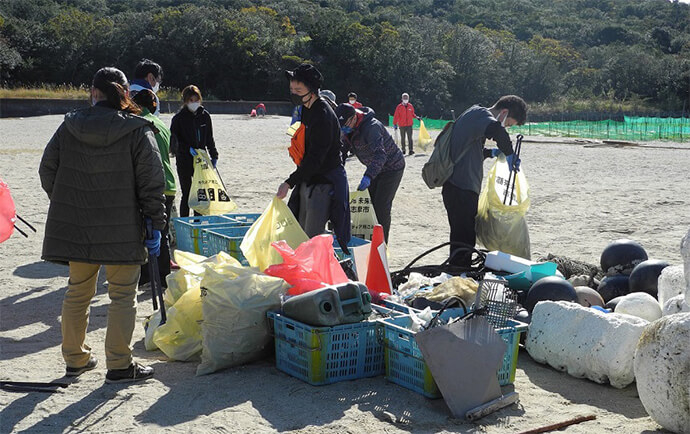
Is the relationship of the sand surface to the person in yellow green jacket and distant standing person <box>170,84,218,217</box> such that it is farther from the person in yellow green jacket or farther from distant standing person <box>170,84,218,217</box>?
distant standing person <box>170,84,218,217</box>

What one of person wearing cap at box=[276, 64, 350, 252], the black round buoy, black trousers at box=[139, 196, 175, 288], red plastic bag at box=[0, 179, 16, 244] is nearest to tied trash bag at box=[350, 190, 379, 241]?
person wearing cap at box=[276, 64, 350, 252]

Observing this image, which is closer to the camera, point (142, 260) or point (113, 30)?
point (142, 260)

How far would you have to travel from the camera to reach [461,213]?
7.07 metres

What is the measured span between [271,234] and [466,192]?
220 cm

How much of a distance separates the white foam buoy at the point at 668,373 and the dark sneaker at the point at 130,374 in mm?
2710

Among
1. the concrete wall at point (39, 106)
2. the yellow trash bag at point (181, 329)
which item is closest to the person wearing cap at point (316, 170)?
the yellow trash bag at point (181, 329)

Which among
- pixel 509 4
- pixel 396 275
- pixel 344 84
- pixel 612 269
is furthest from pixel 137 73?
pixel 509 4

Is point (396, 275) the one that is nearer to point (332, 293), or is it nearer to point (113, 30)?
point (332, 293)

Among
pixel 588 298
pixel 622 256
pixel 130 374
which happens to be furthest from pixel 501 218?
pixel 130 374

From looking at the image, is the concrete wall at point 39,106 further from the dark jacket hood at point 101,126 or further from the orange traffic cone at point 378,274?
the dark jacket hood at point 101,126

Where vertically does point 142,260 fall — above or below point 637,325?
above

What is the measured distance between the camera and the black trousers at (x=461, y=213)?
701 centimetres

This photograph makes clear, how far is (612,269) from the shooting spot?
6.28 m

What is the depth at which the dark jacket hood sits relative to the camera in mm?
4215
